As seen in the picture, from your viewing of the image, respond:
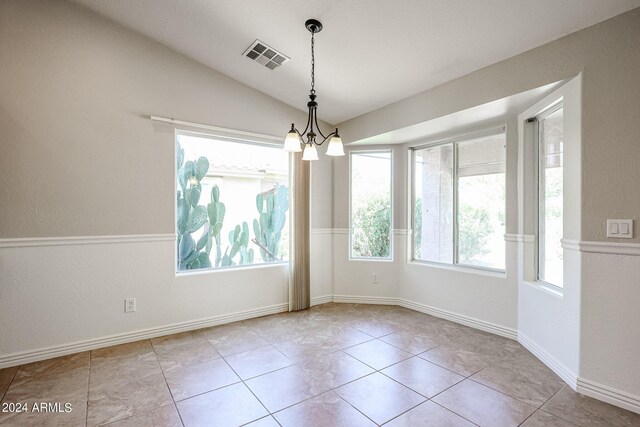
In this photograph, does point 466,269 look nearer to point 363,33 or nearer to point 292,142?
point 292,142

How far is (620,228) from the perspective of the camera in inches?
79.7

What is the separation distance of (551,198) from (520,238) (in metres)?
0.48

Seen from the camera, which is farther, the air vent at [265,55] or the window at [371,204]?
the window at [371,204]

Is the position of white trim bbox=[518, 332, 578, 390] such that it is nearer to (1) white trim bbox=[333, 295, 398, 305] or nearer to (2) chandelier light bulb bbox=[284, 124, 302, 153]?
(1) white trim bbox=[333, 295, 398, 305]

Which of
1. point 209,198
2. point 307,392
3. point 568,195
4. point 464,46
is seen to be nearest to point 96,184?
point 209,198

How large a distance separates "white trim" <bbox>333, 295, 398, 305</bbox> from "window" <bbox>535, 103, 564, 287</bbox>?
1866mm

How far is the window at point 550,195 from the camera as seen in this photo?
2656 mm

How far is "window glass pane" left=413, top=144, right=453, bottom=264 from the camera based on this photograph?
382cm

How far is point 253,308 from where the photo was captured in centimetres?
376

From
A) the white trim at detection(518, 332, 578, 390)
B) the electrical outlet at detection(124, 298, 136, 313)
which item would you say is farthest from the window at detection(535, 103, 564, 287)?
the electrical outlet at detection(124, 298, 136, 313)

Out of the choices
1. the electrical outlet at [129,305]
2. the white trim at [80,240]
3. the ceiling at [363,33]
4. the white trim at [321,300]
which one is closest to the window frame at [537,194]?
the ceiling at [363,33]

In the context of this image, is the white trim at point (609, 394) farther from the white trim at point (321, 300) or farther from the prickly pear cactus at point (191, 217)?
the prickly pear cactus at point (191, 217)

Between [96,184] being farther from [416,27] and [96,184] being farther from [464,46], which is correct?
[464,46]

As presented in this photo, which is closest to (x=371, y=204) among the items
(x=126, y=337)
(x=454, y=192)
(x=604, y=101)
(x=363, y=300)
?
(x=454, y=192)
